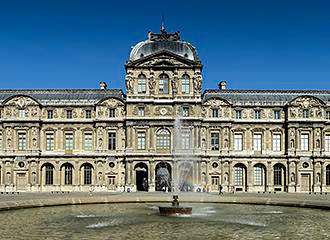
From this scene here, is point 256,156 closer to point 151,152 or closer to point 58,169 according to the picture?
point 151,152

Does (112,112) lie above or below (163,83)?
below

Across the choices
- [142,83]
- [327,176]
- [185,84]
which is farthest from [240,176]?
[142,83]

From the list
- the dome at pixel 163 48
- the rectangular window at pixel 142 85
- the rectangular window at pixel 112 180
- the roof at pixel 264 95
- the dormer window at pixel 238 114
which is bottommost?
the rectangular window at pixel 112 180

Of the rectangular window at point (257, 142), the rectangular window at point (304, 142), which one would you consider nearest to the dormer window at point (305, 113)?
the rectangular window at point (304, 142)

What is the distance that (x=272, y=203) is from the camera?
35.2 metres

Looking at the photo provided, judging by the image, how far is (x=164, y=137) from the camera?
5697 centimetres

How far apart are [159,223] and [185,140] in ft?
107

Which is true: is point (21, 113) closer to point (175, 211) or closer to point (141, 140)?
point (141, 140)

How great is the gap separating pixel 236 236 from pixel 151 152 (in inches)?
1426

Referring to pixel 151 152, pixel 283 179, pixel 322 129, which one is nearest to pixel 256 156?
pixel 283 179

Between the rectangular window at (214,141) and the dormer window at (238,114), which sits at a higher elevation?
the dormer window at (238,114)

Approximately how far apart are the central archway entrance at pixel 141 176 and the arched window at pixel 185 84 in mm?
10856

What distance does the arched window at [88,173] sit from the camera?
5812cm

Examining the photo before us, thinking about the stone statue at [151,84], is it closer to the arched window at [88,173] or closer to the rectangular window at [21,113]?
the arched window at [88,173]
